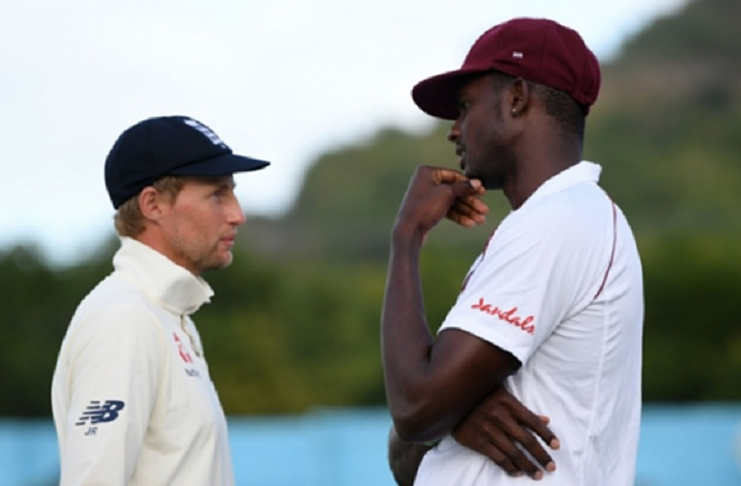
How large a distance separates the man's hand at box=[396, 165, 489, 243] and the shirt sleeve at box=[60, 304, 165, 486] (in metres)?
0.76

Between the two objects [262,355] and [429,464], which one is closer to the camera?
[429,464]

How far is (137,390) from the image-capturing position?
11.0 feet

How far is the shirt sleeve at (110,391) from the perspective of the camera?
10.6ft

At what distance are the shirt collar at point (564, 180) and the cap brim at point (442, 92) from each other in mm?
332

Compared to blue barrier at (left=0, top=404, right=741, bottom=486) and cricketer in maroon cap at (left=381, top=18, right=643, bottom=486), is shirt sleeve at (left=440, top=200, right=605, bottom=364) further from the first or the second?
blue barrier at (left=0, top=404, right=741, bottom=486)

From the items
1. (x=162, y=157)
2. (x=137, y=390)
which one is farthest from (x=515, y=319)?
(x=162, y=157)

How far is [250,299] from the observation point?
26578 mm

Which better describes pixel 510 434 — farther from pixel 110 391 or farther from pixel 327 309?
pixel 327 309

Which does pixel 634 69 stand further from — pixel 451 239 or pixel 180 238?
pixel 180 238

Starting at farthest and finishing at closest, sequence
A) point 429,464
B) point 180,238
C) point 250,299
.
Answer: point 250,299 < point 180,238 < point 429,464

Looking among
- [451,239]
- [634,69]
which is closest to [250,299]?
[451,239]

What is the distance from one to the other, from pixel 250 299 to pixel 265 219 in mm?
12736

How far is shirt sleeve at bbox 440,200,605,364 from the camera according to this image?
301 cm

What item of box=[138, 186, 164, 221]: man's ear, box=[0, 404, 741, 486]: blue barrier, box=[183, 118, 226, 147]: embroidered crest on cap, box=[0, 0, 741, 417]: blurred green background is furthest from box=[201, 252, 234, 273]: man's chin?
box=[0, 0, 741, 417]: blurred green background
